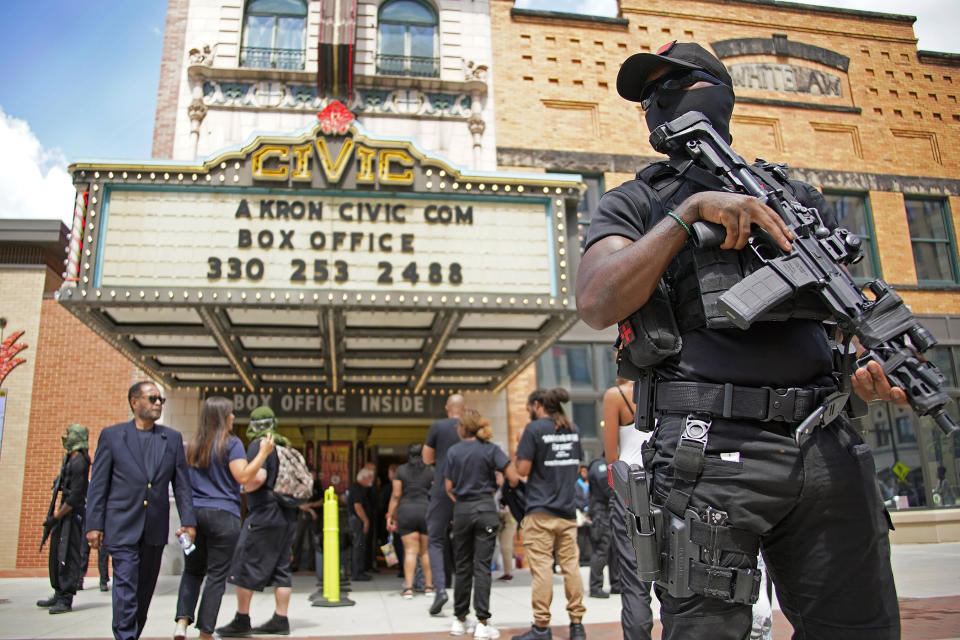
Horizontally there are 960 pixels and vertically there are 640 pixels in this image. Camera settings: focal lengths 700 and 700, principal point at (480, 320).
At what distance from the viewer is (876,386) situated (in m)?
1.86

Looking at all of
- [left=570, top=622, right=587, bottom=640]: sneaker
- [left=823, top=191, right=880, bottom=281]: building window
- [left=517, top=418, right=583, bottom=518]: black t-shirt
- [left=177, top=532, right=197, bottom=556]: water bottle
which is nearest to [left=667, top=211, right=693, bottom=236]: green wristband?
[left=517, top=418, right=583, bottom=518]: black t-shirt

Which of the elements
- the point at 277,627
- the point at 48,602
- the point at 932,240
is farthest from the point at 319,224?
the point at 932,240

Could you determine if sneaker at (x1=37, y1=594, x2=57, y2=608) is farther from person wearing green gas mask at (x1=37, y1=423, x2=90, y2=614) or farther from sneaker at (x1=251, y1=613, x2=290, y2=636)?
sneaker at (x1=251, y1=613, x2=290, y2=636)

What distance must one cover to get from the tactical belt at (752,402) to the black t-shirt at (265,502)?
4.67 m

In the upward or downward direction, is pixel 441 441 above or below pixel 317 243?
below

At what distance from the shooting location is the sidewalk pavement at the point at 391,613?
19.0 ft

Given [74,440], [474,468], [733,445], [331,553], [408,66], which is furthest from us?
[408,66]

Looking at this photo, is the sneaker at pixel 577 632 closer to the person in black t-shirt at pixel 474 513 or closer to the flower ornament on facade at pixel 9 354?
the person in black t-shirt at pixel 474 513

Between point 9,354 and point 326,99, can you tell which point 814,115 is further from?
point 9,354

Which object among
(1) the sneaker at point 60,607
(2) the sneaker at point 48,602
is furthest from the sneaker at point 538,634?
(2) the sneaker at point 48,602

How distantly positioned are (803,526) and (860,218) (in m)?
15.6

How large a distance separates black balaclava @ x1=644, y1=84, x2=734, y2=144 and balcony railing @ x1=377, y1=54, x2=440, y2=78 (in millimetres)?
12814

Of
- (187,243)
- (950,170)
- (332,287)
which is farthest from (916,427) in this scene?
(187,243)

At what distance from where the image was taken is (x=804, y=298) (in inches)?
76.0
